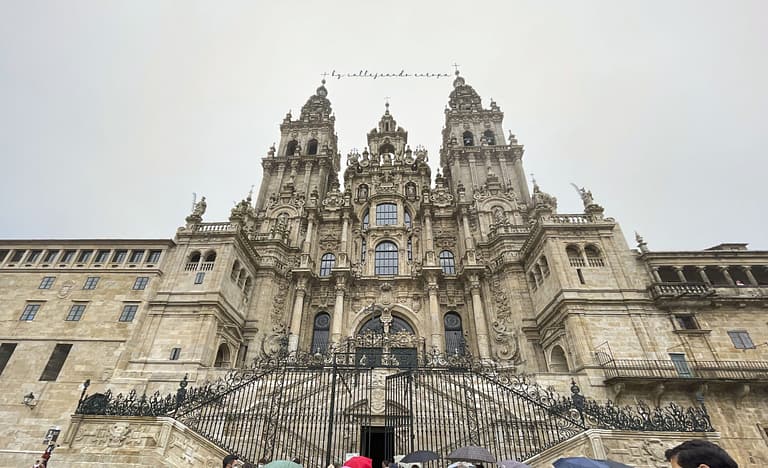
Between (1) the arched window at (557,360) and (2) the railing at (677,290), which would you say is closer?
(2) the railing at (677,290)

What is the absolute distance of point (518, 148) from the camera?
3469 cm

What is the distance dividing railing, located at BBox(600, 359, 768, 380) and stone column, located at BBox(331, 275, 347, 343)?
15.6 meters

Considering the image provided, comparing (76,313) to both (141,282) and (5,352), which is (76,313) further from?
(5,352)

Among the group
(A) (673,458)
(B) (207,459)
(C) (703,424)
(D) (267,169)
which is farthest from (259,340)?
(A) (673,458)

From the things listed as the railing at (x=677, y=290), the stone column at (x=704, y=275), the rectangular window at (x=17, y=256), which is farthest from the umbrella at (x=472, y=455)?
the rectangular window at (x=17, y=256)

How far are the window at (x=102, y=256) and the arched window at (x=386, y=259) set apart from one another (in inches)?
706

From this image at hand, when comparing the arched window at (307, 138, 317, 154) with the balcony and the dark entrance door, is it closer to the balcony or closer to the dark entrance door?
the dark entrance door

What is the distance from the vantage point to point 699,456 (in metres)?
2.98

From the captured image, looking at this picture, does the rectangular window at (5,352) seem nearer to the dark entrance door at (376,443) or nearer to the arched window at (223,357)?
the arched window at (223,357)

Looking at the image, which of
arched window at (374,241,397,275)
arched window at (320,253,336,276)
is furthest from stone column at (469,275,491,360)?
arched window at (320,253,336,276)

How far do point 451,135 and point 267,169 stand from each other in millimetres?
19200

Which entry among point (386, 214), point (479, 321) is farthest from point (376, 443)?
point (386, 214)

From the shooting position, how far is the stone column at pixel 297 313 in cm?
2464

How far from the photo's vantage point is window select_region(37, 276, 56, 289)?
21297mm
